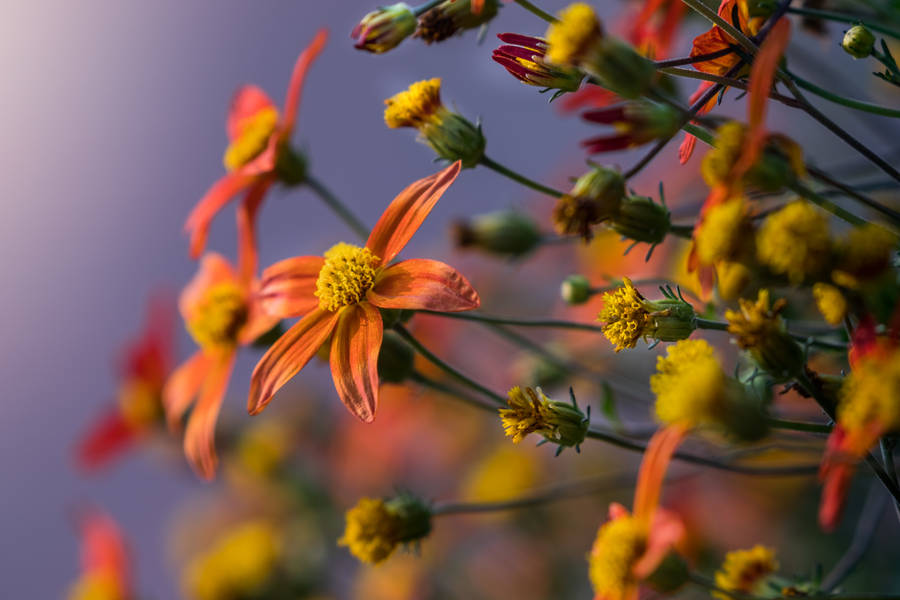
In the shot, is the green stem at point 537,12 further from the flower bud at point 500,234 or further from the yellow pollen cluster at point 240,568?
the yellow pollen cluster at point 240,568

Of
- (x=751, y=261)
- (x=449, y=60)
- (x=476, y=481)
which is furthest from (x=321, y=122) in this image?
(x=751, y=261)

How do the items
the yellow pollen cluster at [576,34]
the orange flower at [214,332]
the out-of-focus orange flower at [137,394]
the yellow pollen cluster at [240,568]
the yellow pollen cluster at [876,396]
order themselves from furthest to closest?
the out-of-focus orange flower at [137,394], the yellow pollen cluster at [240,568], the orange flower at [214,332], the yellow pollen cluster at [576,34], the yellow pollen cluster at [876,396]

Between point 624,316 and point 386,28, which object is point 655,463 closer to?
→ point 624,316

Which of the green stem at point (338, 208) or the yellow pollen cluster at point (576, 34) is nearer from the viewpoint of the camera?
the yellow pollen cluster at point (576, 34)

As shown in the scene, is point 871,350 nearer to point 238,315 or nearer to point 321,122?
point 238,315

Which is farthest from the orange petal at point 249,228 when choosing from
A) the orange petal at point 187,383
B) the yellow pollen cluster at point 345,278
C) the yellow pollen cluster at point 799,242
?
the yellow pollen cluster at point 799,242

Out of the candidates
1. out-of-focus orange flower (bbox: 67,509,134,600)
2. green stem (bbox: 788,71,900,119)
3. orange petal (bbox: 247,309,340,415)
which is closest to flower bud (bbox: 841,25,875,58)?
green stem (bbox: 788,71,900,119)

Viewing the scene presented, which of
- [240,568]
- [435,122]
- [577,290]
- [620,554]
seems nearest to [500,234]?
[577,290]
